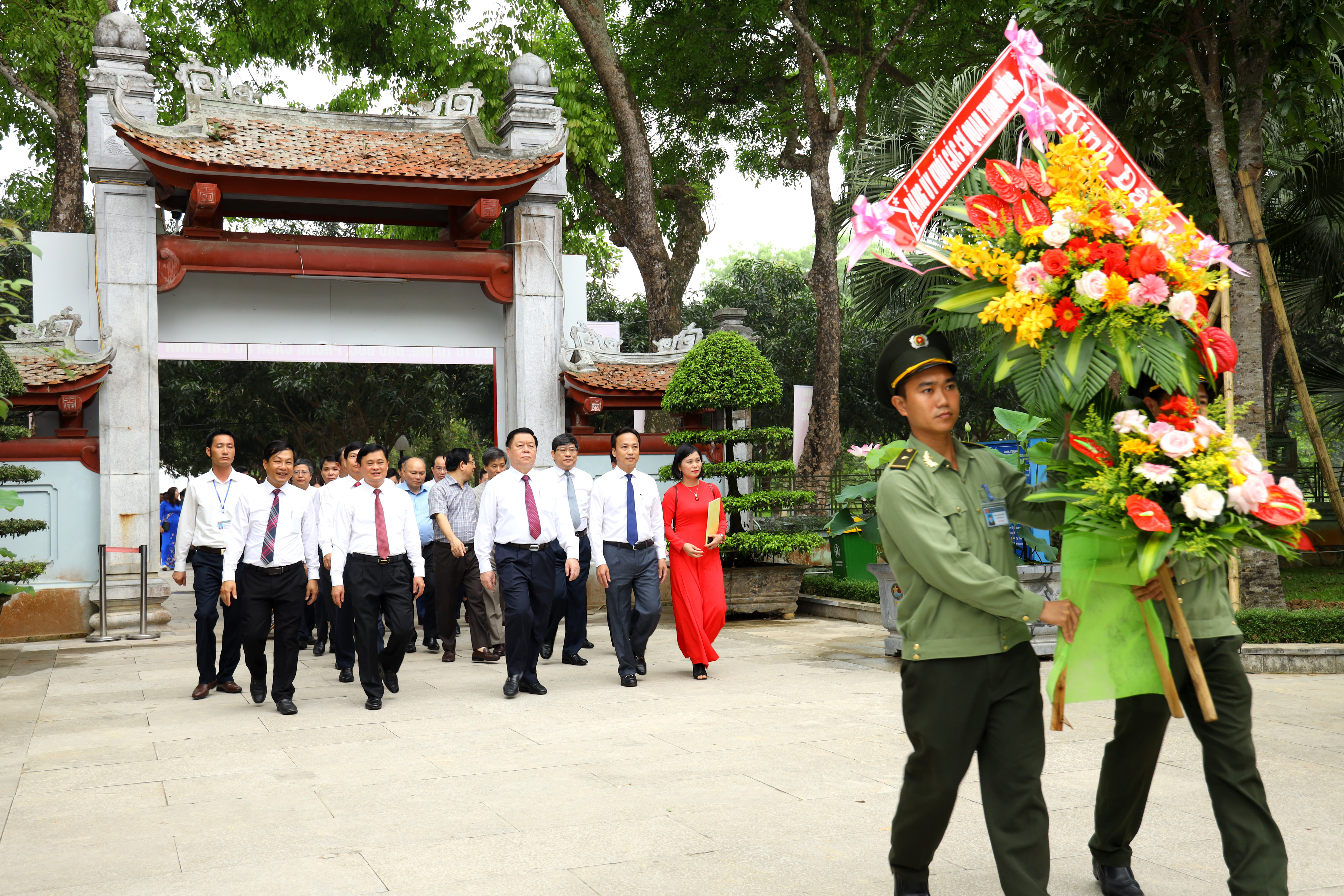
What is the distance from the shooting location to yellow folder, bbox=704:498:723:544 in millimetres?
8336

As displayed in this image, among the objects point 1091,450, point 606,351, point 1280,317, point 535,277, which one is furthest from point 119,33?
point 1091,450

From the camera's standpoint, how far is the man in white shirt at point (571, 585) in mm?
8602

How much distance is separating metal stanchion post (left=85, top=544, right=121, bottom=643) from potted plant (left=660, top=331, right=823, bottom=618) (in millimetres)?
5418

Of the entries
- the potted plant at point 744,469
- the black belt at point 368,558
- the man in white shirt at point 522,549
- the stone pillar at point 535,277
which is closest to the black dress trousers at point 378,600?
the black belt at point 368,558

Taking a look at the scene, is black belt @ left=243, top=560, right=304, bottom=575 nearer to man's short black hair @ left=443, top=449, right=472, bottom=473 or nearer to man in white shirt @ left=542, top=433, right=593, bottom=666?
man in white shirt @ left=542, top=433, right=593, bottom=666

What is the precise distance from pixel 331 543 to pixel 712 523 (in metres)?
2.69

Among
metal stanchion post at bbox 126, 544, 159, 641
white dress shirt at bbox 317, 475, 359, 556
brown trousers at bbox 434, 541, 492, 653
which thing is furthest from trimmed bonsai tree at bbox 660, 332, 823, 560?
metal stanchion post at bbox 126, 544, 159, 641

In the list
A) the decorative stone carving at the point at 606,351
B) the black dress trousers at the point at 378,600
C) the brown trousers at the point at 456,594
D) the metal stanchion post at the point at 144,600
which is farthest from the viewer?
the decorative stone carving at the point at 606,351

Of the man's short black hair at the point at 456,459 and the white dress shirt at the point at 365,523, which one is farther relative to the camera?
the man's short black hair at the point at 456,459

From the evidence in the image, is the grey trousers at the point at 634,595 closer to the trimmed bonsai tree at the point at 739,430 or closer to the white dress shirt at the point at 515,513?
the white dress shirt at the point at 515,513

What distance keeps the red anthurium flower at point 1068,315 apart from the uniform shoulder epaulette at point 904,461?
0.55 metres

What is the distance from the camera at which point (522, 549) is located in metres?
7.51

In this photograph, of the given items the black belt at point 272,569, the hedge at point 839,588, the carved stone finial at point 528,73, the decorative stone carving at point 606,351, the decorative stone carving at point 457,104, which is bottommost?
the hedge at point 839,588

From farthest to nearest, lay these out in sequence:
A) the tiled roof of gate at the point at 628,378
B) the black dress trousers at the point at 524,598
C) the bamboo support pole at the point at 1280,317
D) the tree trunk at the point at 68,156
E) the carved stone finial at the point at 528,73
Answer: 1. the tree trunk at the point at 68,156
2. the carved stone finial at the point at 528,73
3. the tiled roof of gate at the point at 628,378
4. the bamboo support pole at the point at 1280,317
5. the black dress trousers at the point at 524,598
